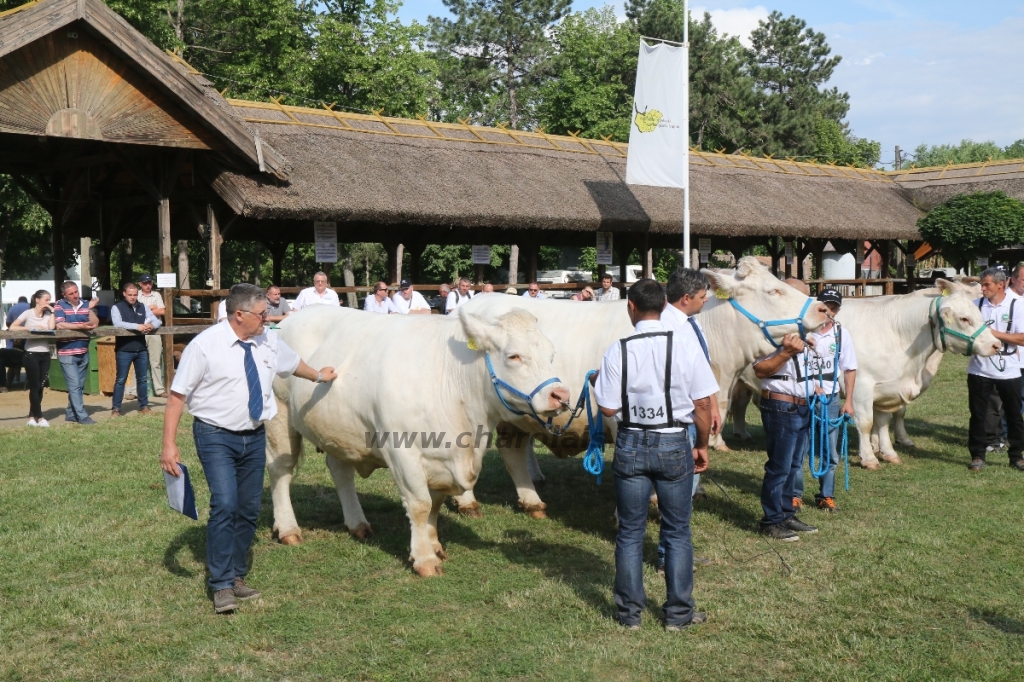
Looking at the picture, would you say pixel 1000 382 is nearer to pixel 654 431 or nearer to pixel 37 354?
pixel 654 431

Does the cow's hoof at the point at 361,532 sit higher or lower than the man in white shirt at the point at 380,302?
lower

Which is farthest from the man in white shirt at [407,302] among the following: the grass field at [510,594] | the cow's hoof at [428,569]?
the cow's hoof at [428,569]

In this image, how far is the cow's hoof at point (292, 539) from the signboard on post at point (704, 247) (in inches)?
777

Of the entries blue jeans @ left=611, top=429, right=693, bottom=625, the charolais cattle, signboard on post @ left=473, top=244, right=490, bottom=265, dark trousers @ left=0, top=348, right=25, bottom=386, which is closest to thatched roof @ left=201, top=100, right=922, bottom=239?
signboard on post @ left=473, top=244, right=490, bottom=265

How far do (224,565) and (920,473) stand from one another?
7.27 metres

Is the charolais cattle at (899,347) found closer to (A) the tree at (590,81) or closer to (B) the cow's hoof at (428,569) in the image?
(B) the cow's hoof at (428,569)

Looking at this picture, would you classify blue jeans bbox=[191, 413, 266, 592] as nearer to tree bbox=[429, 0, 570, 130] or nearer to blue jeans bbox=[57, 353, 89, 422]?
blue jeans bbox=[57, 353, 89, 422]

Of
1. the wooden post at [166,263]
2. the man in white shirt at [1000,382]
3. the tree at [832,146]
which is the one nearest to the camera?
the man in white shirt at [1000,382]

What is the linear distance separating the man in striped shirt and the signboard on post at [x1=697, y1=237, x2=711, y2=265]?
1663 cm

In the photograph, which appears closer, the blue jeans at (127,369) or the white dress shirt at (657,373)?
the white dress shirt at (657,373)

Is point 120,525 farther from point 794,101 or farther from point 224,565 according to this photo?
point 794,101

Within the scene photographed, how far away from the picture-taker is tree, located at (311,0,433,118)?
1318 inches

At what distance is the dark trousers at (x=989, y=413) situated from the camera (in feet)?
31.7

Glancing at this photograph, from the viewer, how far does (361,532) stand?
24.0 feet
